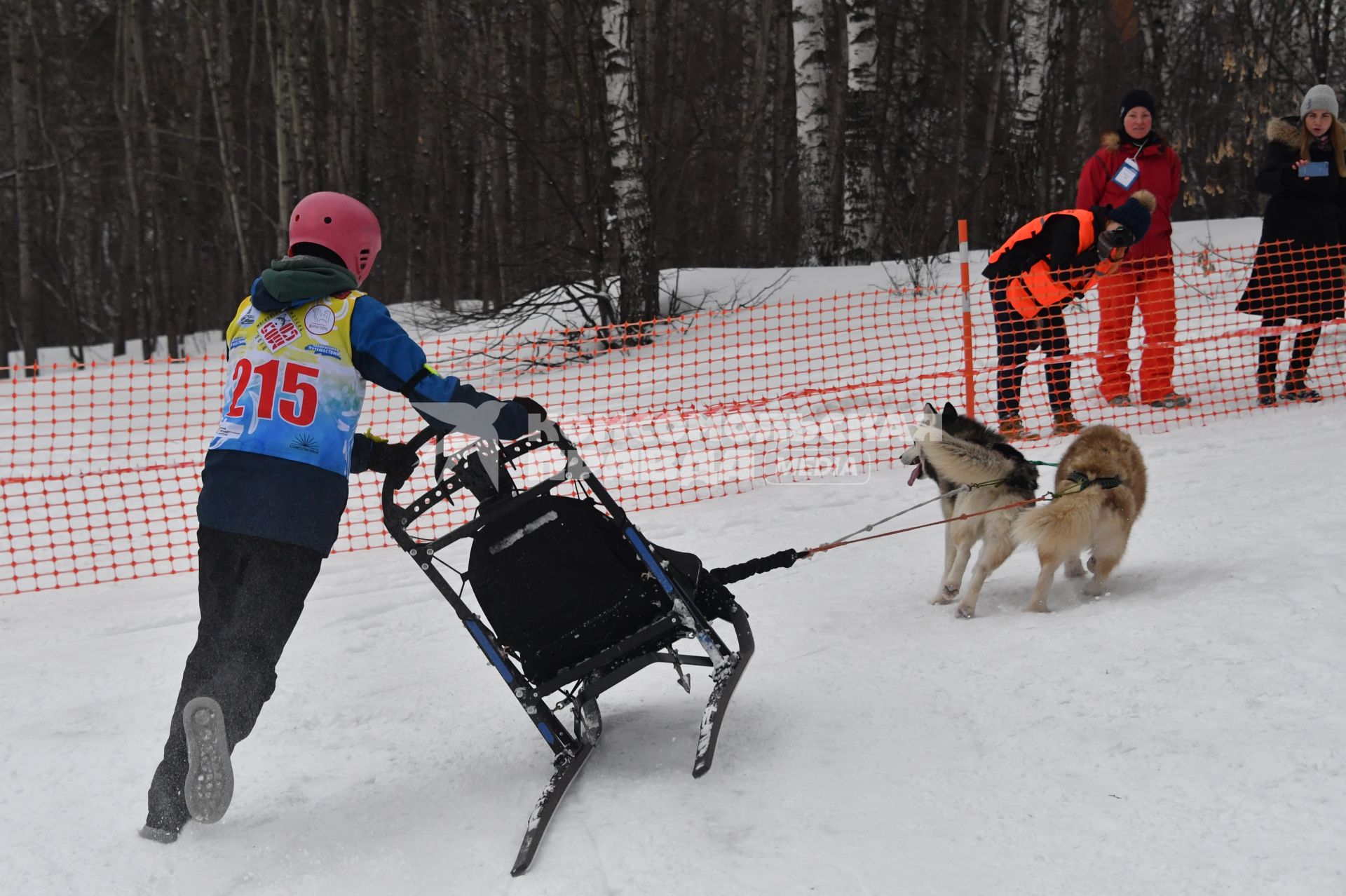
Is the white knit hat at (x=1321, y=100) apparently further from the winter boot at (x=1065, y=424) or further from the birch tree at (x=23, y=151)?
the birch tree at (x=23, y=151)

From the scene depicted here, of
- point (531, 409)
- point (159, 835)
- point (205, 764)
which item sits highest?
point (531, 409)

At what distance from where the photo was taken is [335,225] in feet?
9.72

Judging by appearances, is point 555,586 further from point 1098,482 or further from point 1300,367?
point 1300,367

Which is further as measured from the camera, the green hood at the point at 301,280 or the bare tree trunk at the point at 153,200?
the bare tree trunk at the point at 153,200

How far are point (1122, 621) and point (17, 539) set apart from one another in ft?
20.5

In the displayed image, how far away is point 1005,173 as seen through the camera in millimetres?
11539

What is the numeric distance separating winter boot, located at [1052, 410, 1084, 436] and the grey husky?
281cm

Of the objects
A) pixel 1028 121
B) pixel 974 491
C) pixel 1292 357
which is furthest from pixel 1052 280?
pixel 1028 121

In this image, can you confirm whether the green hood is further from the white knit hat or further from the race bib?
the white knit hat

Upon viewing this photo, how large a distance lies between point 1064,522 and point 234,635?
2.77m

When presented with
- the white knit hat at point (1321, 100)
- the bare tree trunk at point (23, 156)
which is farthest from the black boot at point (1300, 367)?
the bare tree trunk at point (23, 156)

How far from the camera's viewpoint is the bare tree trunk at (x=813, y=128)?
12.2 m

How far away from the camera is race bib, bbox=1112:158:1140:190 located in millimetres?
7180

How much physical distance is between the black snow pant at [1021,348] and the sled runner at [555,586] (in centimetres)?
457
